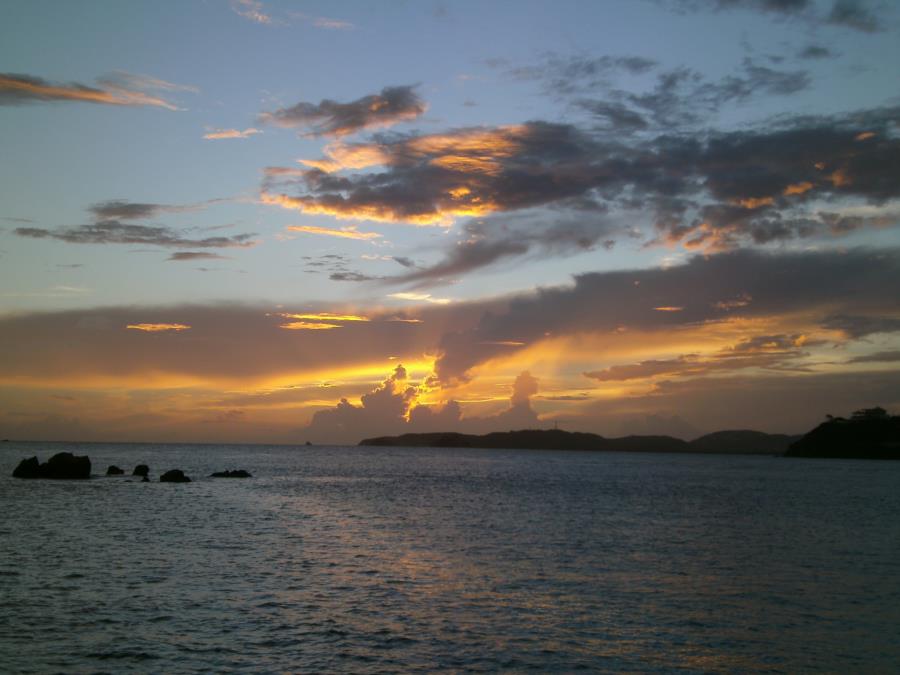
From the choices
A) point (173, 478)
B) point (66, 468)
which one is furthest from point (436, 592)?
point (66, 468)

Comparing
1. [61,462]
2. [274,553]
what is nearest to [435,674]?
[274,553]

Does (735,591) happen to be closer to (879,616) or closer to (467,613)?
(879,616)

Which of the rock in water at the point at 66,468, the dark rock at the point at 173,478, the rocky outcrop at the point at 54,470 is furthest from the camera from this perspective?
the rock in water at the point at 66,468

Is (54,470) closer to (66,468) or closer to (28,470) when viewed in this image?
(66,468)

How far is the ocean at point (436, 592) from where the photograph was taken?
22.6m

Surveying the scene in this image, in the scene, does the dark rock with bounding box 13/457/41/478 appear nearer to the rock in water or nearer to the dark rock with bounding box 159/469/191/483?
the rock in water

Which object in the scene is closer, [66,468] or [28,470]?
[28,470]

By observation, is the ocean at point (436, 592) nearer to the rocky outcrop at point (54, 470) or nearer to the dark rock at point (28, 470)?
the rocky outcrop at point (54, 470)

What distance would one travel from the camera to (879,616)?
29078 millimetres

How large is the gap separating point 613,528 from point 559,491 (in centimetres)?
4500

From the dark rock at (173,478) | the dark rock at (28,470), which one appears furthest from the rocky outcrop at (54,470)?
the dark rock at (173,478)

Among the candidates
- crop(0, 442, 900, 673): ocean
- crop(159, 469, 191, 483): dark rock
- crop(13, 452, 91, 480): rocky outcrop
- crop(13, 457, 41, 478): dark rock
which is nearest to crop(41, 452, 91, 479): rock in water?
crop(13, 452, 91, 480): rocky outcrop

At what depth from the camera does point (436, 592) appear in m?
31.4

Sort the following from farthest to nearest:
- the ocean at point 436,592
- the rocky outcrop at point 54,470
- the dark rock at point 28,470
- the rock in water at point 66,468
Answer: the rock in water at point 66,468 < the rocky outcrop at point 54,470 < the dark rock at point 28,470 < the ocean at point 436,592
